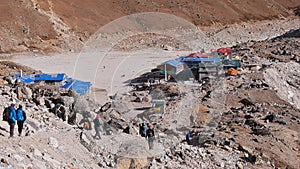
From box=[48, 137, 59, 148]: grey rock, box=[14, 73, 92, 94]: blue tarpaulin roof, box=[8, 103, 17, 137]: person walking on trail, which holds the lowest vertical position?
box=[48, 137, 59, 148]: grey rock

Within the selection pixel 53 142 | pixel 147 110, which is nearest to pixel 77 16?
pixel 147 110

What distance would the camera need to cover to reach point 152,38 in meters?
61.5

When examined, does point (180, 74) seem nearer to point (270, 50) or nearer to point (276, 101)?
point (276, 101)

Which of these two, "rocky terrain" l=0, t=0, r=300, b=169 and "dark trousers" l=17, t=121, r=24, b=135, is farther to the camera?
"rocky terrain" l=0, t=0, r=300, b=169

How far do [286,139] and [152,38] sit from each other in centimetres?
4371

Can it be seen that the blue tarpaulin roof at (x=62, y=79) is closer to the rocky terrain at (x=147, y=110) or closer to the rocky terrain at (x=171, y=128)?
the rocky terrain at (x=147, y=110)

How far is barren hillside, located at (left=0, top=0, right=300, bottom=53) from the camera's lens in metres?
54.8

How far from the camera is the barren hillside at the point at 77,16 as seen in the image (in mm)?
54844

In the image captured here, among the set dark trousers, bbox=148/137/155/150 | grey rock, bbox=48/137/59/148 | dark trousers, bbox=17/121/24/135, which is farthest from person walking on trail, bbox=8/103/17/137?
dark trousers, bbox=148/137/155/150

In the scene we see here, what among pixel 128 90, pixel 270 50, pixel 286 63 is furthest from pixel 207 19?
pixel 128 90

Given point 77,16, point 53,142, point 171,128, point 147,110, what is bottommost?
point 171,128

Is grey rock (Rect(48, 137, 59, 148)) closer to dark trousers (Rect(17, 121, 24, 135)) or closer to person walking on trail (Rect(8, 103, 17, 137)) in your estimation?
dark trousers (Rect(17, 121, 24, 135))

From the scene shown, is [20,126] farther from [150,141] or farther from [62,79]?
[62,79]

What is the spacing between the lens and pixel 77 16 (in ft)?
214
